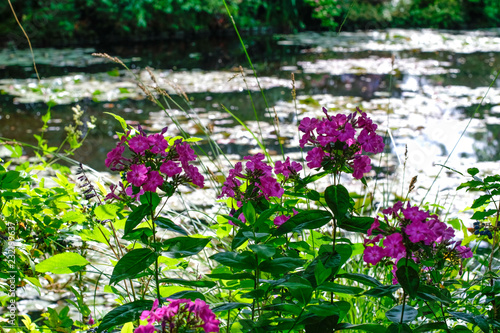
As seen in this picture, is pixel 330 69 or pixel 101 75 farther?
pixel 330 69

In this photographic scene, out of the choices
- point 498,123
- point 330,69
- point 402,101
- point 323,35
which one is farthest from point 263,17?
point 498,123

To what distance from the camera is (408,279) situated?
2.66 feet

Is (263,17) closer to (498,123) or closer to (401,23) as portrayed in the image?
(401,23)

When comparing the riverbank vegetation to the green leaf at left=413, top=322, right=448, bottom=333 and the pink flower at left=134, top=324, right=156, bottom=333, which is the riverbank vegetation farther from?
the pink flower at left=134, top=324, right=156, bottom=333

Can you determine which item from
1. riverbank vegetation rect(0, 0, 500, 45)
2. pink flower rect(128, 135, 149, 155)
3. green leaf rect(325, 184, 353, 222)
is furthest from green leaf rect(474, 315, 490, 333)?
riverbank vegetation rect(0, 0, 500, 45)

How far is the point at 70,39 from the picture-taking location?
354 inches

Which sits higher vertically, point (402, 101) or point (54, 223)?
point (54, 223)

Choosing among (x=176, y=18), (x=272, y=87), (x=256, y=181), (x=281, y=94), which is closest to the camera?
(x=256, y=181)

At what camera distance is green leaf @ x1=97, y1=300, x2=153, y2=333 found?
809mm

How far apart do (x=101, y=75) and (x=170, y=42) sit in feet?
11.7

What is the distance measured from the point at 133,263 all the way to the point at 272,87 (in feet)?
15.7

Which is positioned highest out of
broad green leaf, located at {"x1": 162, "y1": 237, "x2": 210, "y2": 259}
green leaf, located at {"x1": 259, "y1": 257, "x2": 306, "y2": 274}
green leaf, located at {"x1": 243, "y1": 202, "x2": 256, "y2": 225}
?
green leaf, located at {"x1": 243, "y1": 202, "x2": 256, "y2": 225}

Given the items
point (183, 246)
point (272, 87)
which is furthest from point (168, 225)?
point (272, 87)

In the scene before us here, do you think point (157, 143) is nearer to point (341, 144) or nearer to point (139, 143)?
point (139, 143)
